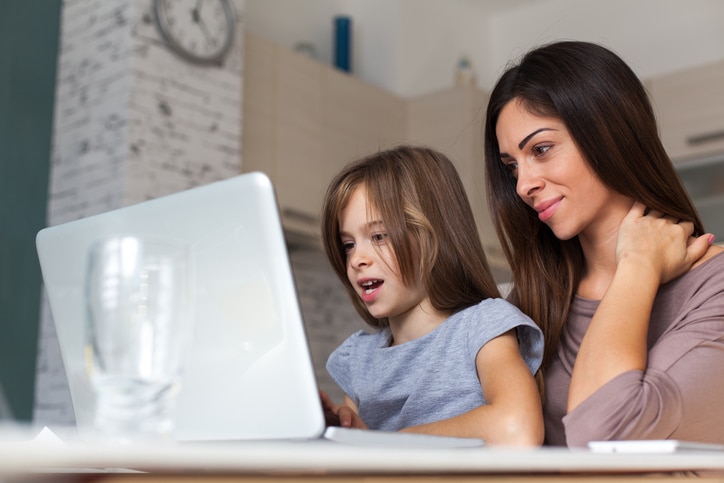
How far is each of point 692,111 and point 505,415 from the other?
3.20m

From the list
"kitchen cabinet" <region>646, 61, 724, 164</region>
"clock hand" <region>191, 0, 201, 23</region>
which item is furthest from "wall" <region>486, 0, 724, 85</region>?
"clock hand" <region>191, 0, 201, 23</region>

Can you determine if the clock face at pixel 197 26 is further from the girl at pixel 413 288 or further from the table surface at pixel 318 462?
the table surface at pixel 318 462

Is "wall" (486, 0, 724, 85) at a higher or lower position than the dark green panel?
higher

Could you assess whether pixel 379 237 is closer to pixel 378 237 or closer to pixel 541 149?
pixel 378 237

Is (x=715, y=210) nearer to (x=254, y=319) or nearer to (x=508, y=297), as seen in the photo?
(x=508, y=297)

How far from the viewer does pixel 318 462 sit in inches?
21.6

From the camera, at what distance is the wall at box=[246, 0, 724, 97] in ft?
14.0

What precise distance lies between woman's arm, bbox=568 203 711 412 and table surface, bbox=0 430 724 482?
1.19 ft

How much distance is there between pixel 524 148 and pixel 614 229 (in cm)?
21

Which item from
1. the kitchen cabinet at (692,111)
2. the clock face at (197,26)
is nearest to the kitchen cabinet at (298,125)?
the clock face at (197,26)

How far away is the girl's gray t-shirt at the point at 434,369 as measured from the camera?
137 cm

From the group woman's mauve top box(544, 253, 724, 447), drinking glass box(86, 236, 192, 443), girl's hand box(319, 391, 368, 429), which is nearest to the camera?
drinking glass box(86, 236, 192, 443)

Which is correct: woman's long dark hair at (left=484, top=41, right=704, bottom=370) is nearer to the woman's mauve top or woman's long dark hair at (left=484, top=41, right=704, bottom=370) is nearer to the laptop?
the woman's mauve top

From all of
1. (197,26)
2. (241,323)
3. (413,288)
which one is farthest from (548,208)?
(197,26)
